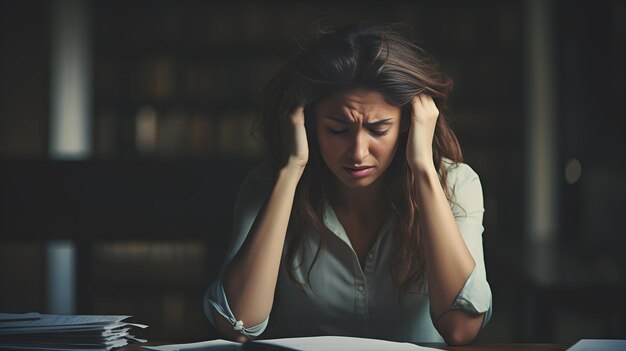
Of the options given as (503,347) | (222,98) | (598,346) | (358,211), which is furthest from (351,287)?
(222,98)

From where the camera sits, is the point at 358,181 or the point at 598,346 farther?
the point at 358,181

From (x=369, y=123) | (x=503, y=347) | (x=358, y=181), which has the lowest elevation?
(x=503, y=347)

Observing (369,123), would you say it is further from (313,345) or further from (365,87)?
(313,345)

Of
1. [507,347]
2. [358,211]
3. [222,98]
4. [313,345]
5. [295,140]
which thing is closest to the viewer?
[313,345]

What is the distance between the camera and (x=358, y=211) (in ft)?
5.34

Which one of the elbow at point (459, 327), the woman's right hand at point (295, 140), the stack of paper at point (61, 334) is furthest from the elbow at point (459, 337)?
the stack of paper at point (61, 334)

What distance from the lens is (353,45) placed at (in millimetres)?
1511

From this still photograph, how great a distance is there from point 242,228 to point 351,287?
24 cm

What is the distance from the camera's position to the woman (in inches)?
55.7

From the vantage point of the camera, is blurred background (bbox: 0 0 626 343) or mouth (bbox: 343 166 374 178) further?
blurred background (bbox: 0 0 626 343)

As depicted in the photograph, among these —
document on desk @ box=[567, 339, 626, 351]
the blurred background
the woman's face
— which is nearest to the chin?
the woman's face

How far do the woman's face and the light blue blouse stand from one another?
145 mm

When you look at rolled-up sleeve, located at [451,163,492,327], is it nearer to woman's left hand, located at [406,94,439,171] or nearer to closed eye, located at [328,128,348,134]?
woman's left hand, located at [406,94,439,171]

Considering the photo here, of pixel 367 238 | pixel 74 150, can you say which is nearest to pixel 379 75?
pixel 367 238
